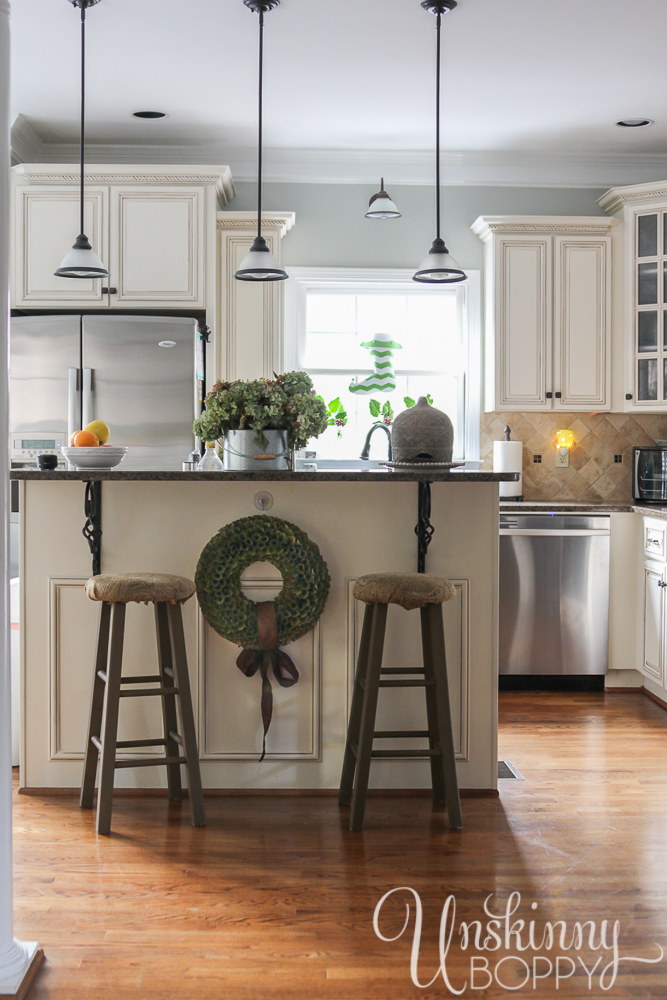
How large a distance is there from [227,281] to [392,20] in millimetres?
1678

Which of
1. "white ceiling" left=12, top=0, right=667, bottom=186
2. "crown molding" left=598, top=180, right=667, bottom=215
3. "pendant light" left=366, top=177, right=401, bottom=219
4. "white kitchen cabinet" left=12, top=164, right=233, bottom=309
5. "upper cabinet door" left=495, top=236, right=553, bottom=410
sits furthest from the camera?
"upper cabinet door" left=495, top=236, right=553, bottom=410

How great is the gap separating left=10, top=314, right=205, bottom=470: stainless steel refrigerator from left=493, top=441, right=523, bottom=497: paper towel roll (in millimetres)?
1750

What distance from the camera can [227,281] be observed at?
15.3 ft

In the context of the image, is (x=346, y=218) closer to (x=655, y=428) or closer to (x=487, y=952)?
(x=655, y=428)

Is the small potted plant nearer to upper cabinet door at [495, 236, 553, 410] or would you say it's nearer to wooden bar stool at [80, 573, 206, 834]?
wooden bar stool at [80, 573, 206, 834]

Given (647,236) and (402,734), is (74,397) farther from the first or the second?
(647,236)

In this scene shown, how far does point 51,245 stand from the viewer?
14.6 ft

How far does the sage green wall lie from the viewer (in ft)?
16.5

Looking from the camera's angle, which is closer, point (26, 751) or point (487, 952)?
point (487, 952)

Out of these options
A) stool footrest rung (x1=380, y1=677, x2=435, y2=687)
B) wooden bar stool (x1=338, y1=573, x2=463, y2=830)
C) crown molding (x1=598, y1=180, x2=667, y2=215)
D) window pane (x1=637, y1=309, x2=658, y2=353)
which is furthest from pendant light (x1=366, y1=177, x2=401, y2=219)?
stool footrest rung (x1=380, y1=677, x2=435, y2=687)

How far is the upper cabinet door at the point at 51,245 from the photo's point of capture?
4.45 meters

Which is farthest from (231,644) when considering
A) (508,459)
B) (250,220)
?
(250,220)

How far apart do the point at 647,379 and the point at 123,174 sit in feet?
10.0

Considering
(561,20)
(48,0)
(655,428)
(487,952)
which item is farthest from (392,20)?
(487,952)
